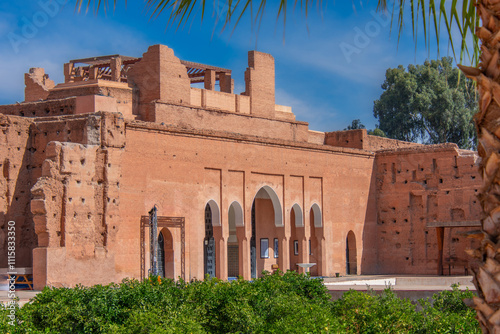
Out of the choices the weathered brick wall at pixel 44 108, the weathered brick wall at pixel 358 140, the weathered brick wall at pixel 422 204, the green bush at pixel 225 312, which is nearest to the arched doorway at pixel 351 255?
the weathered brick wall at pixel 422 204

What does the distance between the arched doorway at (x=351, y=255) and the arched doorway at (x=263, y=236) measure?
311cm

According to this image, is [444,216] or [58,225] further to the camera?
[444,216]

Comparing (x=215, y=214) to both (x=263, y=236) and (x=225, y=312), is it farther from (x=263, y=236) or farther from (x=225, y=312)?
(x=225, y=312)

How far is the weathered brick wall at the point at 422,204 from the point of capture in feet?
95.3

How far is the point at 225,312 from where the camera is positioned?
12164mm

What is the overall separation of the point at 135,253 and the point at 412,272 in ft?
42.5

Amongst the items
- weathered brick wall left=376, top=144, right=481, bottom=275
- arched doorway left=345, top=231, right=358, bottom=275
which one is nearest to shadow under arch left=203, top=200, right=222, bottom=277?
arched doorway left=345, top=231, right=358, bottom=275

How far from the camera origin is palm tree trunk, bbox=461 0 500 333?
3580 mm

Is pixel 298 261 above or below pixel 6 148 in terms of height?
below

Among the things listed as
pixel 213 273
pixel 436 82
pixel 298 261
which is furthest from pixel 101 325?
pixel 436 82

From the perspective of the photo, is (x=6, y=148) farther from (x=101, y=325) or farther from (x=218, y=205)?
(x=101, y=325)

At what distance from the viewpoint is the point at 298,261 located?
2984cm

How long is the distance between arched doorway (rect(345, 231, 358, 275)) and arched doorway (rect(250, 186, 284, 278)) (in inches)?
122

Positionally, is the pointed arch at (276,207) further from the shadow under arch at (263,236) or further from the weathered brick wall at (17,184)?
the weathered brick wall at (17,184)
